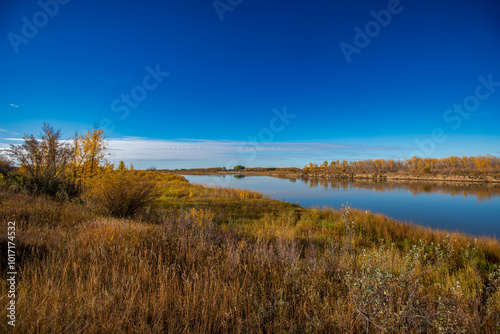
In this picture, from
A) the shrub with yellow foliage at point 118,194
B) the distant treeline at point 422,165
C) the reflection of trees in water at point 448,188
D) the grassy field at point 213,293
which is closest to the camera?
the grassy field at point 213,293

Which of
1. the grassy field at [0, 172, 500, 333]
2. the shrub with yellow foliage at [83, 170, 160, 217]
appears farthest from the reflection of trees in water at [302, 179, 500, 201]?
the shrub with yellow foliage at [83, 170, 160, 217]

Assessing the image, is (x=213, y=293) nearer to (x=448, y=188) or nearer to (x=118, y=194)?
(x=118, y=194)

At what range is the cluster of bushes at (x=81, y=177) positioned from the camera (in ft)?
25.2

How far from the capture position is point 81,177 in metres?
10.8

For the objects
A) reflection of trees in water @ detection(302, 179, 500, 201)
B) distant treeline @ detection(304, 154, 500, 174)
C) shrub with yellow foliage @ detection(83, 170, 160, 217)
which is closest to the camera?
shrub with yellow foliage @ detection(83, 170, 160, 217)

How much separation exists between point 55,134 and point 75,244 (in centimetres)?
985

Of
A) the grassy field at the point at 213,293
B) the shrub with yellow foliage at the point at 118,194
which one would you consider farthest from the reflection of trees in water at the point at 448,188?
the shrub with yellow foliage at the point at 118,194

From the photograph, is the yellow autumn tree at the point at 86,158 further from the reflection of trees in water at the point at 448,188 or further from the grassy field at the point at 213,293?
Result: the reflection of trees in water at the point at 448,188

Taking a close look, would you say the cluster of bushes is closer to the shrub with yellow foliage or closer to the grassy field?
the shrub with yellow foliage

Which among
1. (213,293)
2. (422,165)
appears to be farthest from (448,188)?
(422,165)

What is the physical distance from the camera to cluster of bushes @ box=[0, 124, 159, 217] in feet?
25.2

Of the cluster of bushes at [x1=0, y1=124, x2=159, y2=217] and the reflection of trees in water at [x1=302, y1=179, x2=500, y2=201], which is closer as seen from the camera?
the cluster of bushes at [x1=0, y1=124, x2=159, y2=217]

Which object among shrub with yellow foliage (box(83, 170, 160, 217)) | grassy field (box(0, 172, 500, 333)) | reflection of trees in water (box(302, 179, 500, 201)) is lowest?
reflection of trees in water (box(302, 179, 500, 201))

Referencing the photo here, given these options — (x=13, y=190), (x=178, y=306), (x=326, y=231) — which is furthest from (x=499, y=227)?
(x=13, y=190)
